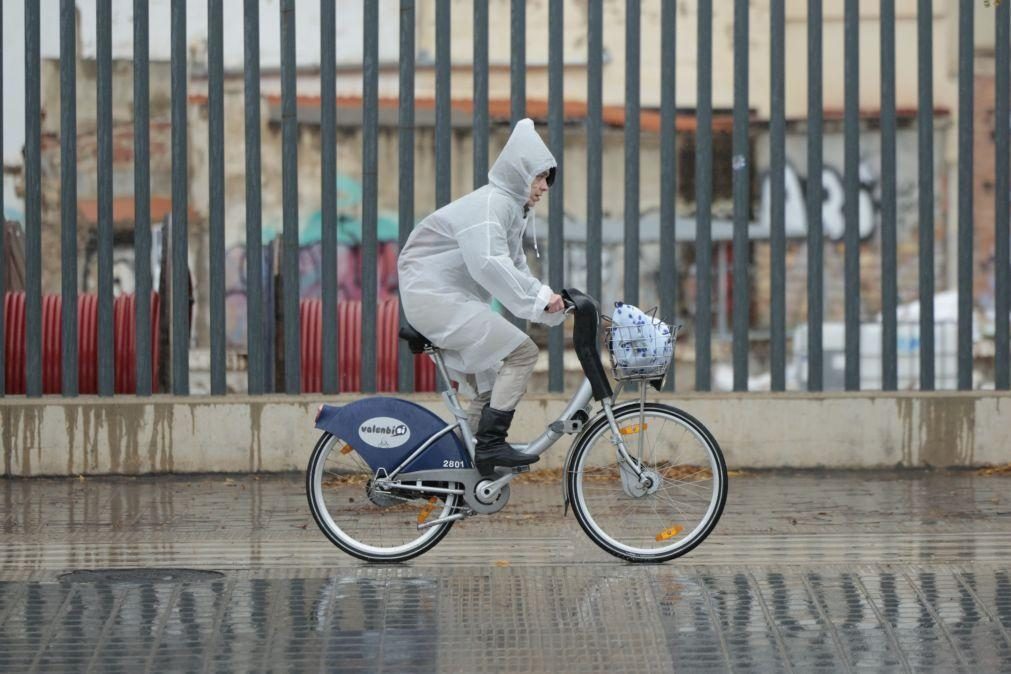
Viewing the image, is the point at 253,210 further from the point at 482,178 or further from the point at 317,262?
the point at 317,262

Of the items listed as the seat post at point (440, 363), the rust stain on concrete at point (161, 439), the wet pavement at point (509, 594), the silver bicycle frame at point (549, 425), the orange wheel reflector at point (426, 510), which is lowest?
the wet pavement at point (509, 594)

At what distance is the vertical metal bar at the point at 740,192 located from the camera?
11039 mm

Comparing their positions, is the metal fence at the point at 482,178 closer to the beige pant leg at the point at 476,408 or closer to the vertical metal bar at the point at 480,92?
the vertical metal bar at the point at 480,92

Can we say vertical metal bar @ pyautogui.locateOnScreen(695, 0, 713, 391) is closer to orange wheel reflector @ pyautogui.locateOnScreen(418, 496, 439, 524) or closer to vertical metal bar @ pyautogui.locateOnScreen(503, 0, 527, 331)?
vertical metal bar @ pyautogui.locateOnScreen(503, 0, 527, 331)

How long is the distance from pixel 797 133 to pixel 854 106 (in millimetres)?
15931

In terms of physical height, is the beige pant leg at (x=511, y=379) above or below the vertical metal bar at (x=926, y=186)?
below

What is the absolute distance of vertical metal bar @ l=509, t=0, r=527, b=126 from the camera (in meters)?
10.9

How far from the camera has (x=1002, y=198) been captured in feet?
36.8

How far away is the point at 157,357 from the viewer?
11531 mm

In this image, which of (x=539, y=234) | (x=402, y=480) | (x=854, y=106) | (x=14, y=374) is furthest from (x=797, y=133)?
(x=402, y=480)

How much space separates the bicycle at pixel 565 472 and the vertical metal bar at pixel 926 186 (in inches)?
157

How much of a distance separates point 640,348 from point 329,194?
4116mm

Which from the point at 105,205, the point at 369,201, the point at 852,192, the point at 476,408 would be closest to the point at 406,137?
the point at 369,201

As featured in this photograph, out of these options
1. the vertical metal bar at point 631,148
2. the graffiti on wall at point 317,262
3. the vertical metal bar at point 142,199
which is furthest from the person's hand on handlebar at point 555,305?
the graffiti on wall at point 317,262
